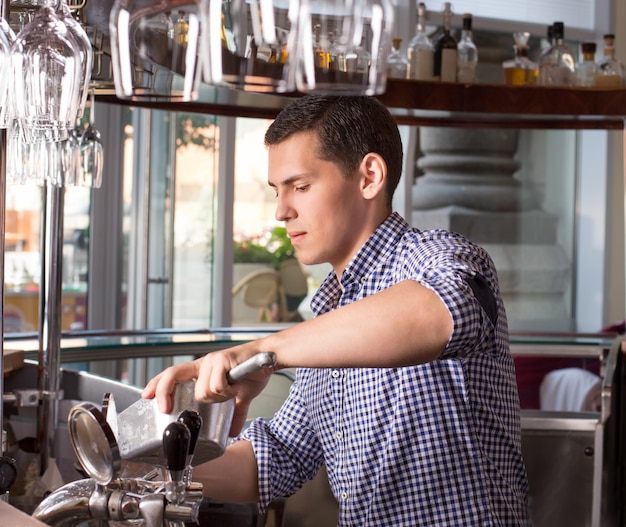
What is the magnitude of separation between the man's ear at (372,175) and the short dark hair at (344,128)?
0.03 feet

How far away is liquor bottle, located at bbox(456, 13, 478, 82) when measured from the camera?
271 centimetres

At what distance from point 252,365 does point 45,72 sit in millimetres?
341

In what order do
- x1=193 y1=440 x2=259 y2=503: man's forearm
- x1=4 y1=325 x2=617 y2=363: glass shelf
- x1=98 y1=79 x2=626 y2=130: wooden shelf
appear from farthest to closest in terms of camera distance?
1. x1=98 y1=79 x2=626 y2=130: wooden shelf
2. x1=4 y1=325 x2=617 y2=363: glass shelf
3. x1=193 y1=440 x2=259 y2=503: man's forearm

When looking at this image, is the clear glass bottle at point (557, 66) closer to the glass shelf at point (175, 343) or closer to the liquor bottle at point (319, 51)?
the glass shelf at point (175, 343)

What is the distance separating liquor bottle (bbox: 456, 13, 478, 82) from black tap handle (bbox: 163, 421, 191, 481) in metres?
2.08

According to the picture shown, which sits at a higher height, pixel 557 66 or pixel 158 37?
pixel 557 66

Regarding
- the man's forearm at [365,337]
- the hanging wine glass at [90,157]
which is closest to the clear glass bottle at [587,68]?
the hanging wine glass at [90,157]

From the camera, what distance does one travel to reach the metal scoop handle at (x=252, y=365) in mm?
845

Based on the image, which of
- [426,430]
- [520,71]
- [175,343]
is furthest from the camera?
[520,71]

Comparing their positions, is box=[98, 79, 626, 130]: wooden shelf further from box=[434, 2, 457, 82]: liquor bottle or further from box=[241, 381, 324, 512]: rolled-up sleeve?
box=[241, 381, 324, 512]: rolled-up sleeve

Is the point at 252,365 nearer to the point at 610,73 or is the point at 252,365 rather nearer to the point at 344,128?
the point at 344,128

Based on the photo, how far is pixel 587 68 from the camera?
9.23ft

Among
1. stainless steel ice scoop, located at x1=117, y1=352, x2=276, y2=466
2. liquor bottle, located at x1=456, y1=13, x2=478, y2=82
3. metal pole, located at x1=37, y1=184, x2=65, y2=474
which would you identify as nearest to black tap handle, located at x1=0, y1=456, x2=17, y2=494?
stainless steel ice scoop, located at x1=117, y1=352, x2=276, y2=466

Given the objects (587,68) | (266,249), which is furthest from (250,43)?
(266,249)
